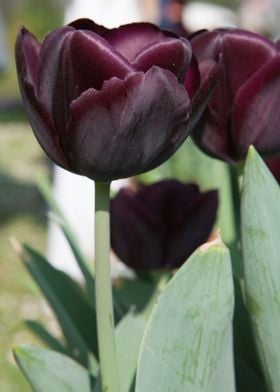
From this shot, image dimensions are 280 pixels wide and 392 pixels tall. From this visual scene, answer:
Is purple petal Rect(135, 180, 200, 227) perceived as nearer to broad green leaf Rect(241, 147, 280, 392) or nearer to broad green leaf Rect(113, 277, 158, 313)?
broad green leaf Rect(113, 277, 158, 313)

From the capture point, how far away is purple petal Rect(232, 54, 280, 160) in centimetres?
57

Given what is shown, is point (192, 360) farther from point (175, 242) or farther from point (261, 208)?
point (175, 242)

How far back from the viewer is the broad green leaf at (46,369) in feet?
1.83

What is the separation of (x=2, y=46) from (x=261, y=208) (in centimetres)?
243

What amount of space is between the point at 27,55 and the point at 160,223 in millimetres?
309

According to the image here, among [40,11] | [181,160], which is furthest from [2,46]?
[40,11]

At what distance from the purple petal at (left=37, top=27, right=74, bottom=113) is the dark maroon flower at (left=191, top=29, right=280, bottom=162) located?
0.37 ft

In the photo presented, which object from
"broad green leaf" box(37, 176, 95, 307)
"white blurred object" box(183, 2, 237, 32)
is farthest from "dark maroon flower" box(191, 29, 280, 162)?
"white blurred object" box(183, 2, 237, 32)

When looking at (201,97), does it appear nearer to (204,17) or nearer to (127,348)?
(127,348)

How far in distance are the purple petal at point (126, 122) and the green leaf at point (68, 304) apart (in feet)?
0.88

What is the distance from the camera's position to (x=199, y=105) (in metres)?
0.51

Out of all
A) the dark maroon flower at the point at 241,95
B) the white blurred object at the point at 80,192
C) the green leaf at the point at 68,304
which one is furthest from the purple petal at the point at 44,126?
the white blurred object at the point at 80,192

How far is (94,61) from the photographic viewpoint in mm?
474

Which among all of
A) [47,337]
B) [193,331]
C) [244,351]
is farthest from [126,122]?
[47,337]
